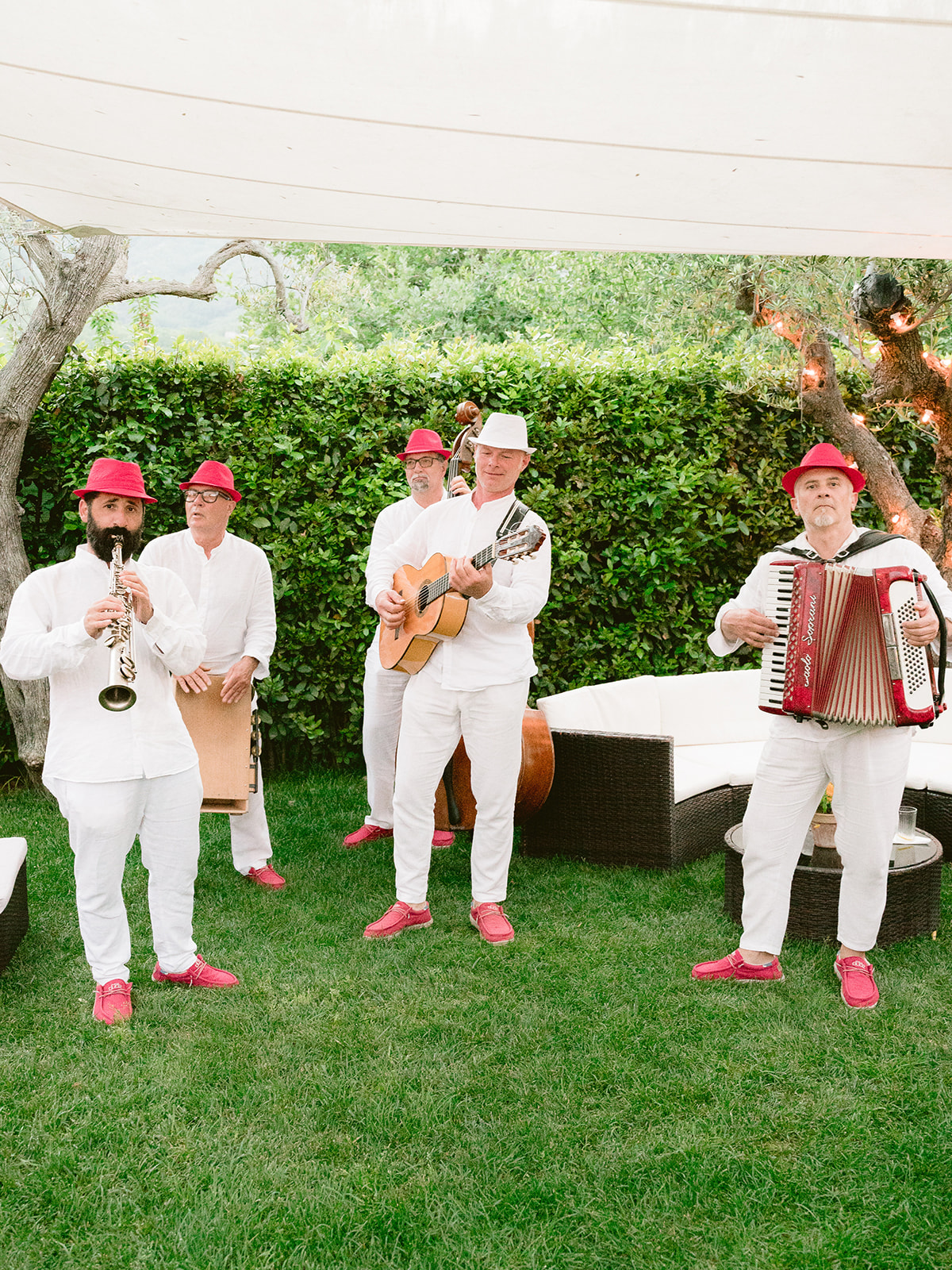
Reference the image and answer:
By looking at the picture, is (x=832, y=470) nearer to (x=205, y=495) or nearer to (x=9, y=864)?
(x=205, y=495)

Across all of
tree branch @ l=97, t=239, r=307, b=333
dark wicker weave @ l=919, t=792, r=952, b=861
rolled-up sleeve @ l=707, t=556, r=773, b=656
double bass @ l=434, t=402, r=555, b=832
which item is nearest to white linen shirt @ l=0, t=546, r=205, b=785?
double bass @ l=434, t=402, r=555, b=832

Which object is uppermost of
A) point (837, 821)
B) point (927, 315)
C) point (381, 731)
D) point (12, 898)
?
point (927, 315)

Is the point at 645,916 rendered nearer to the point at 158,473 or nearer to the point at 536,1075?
the point at 536,1075

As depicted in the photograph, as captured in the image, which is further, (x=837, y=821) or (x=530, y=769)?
(x=530, y=769)

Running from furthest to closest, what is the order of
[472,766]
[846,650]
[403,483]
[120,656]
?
[403,483] → [472,766] → [846,650] → [120,656]

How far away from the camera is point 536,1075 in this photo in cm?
317

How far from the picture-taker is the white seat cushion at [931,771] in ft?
16.6

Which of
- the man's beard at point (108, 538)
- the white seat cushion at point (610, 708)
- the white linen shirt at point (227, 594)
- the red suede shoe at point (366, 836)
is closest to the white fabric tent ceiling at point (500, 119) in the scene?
the man's beard at point (108, 538)

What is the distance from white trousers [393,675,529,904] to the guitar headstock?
62 cm

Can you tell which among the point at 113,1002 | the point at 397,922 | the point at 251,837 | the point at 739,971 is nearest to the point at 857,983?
the point at 739,971

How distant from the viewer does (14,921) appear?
3.91 meters

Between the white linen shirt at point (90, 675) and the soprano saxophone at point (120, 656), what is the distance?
5.0 inches

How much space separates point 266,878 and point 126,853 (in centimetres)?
128

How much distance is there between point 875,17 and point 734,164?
883 millimetres
